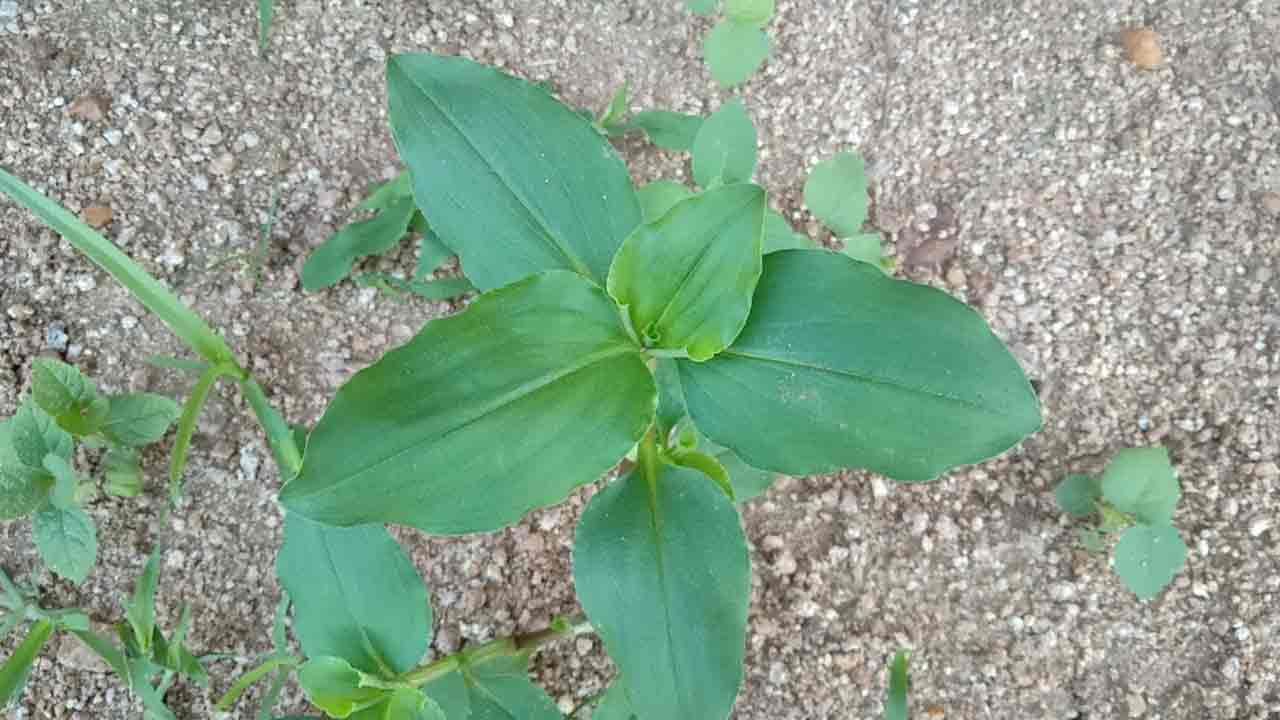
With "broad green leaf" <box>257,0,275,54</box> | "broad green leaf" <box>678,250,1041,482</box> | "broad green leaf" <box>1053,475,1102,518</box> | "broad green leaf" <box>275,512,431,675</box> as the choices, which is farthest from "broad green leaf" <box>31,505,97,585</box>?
"broad green leaf" <box>1053,475,1102,518</box>

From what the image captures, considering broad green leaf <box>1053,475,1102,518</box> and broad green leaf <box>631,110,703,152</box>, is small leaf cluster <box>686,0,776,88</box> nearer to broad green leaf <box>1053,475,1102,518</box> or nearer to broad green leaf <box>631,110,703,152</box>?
broad green leaf <box>631,110,703,152</box>

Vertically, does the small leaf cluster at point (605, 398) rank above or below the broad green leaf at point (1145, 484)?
above

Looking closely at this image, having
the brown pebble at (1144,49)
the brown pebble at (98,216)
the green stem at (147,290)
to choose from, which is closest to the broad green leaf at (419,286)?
the green stem at (147,290)

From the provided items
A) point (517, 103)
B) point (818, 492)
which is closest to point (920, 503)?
point (818, 492)

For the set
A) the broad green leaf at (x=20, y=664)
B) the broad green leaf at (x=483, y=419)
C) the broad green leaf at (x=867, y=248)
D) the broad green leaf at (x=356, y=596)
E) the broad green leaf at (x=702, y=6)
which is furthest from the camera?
the broad green leaf at (x=702, y=6)

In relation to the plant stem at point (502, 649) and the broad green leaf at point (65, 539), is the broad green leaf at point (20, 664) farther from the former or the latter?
the plant stem at point (502, 649)

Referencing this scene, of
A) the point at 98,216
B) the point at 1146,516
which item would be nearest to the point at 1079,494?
the point at 1146,516

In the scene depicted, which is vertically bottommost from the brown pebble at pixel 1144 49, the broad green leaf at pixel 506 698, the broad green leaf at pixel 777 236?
the broad green leaf at pixel 506 698

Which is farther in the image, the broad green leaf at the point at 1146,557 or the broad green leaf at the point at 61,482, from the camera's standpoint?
the broad green leaf at the point at 1146,557
